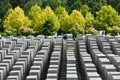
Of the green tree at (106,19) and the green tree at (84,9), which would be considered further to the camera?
the green tree at (84,9)

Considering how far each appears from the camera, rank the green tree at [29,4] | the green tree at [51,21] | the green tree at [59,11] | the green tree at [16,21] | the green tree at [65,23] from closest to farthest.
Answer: the green tree at [51,21]
the green tree at [16,21]
the green tree at [65,23]
the green tree at [59,11]
the green tree at [29,4]

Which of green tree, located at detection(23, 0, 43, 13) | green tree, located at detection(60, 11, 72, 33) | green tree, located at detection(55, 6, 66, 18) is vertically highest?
green tree, located at detection(23, 0, 43, 13)

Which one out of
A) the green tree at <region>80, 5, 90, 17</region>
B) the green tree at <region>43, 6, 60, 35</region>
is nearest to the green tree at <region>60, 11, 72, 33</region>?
the green tree at <region>43, 6, 60, 35</region>

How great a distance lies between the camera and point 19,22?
6838cm

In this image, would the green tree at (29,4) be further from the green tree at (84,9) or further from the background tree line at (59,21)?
the green tree at (84,9)

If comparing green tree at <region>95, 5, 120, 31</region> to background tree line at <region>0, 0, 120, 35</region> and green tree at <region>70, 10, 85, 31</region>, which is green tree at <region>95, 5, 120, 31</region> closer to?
background tree line at <region>0, 0, 120, 35</region>

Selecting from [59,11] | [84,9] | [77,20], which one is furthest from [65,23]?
[84,9]

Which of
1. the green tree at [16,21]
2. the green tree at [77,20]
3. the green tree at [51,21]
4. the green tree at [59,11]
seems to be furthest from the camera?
the green tree at [59,11]

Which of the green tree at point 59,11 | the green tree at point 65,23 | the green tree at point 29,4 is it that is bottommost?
the green tree at point 65,23

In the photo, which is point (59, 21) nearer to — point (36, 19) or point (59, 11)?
point (36, 19)

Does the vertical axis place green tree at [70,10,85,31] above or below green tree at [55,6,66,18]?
below

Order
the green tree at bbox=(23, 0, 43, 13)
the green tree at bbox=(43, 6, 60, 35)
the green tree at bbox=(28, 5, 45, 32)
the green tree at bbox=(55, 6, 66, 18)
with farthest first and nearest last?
the green tree at bbox=(23, 0, 43, 13) < the green tree at bbox=(55, 6, 66, 18) < the green tree at bbox=(28, 5, 45, 32) < the green tree at bbox=(43, 6, 60, 35)

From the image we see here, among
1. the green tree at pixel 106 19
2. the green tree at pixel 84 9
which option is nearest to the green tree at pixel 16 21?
the green tree at pixel 106 19

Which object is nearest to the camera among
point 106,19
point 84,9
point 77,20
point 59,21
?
point 77,20
